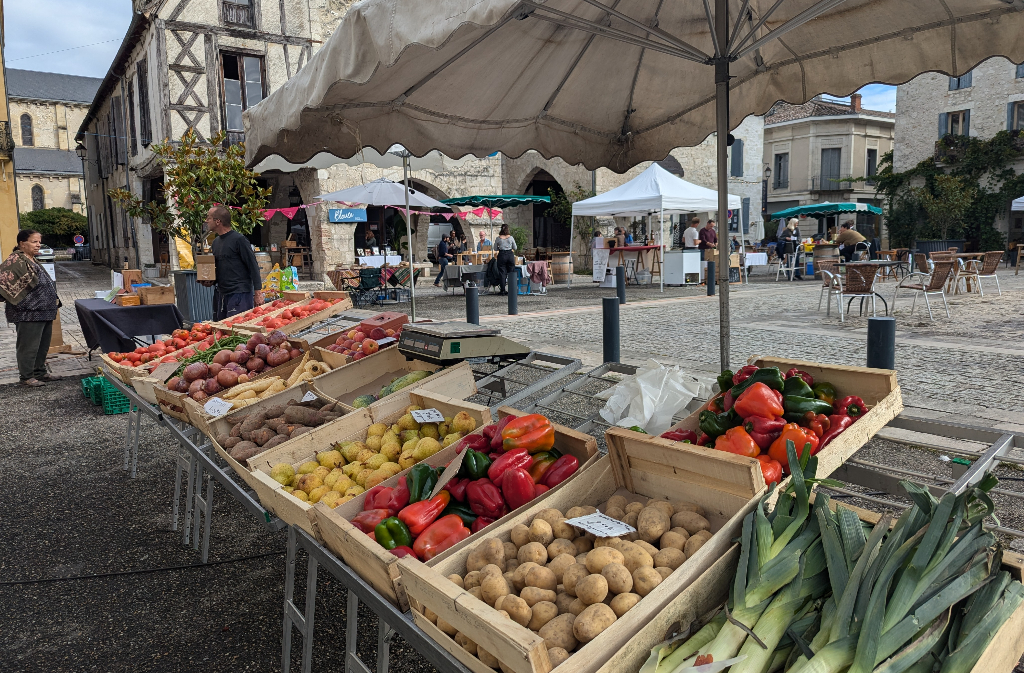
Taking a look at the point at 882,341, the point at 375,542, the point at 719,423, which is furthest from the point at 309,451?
the point at 882,341

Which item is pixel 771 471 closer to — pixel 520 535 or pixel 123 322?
pixel 520 535

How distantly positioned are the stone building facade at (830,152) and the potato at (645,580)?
40.5m

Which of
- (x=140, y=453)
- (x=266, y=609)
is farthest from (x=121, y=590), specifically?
(x=140, y=453)

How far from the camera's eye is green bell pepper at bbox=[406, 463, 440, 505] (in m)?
2.21

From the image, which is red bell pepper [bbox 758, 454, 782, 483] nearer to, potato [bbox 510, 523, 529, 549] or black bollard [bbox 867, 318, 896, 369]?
potato [bbox 510, 523, 529, 549]

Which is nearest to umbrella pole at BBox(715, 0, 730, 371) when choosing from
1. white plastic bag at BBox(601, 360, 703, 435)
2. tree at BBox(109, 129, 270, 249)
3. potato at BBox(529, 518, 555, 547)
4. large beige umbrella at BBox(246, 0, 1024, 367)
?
large beige umbrella at BBox(246, 0, 1024, 367)

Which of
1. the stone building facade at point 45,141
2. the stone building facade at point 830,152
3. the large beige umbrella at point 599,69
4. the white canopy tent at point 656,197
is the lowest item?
the large beige umbrella at point 599,69

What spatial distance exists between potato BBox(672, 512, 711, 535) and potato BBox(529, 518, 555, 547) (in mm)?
337

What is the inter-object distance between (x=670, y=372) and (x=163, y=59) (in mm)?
19159

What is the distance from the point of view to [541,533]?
1774 millimetres

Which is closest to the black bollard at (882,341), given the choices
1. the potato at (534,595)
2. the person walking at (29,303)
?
the potato at (534,595)

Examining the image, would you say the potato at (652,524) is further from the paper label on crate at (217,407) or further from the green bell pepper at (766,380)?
the paper label on crate at (217,407)

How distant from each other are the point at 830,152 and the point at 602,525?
1673 inches

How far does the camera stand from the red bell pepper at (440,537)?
1888 millimetres
